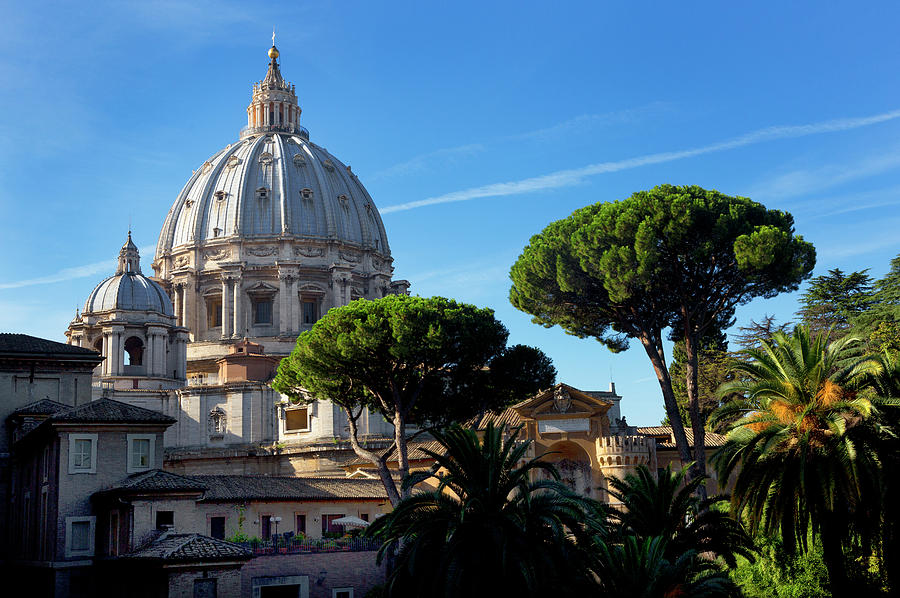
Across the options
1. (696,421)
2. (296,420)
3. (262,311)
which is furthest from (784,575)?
(262,311)

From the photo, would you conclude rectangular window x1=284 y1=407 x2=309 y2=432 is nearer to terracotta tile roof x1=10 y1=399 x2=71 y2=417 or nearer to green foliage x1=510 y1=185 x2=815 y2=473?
terracotta tile roof x1=10 y1=399 x2=71 y2=417

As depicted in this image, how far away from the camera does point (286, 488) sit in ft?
145

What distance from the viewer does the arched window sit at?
74.6 m

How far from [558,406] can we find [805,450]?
21.6m

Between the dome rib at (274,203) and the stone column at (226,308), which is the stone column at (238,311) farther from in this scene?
the dome rib at (274,203)

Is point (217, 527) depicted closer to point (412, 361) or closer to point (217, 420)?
point (412, 361)

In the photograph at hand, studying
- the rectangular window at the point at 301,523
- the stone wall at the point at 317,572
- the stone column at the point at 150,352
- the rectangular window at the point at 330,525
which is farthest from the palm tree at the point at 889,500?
the stone column at the point at 150,352

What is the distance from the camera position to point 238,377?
70.1 metres

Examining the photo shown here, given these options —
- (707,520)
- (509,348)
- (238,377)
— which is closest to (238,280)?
(238,377)

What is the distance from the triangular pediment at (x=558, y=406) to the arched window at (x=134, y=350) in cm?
3625

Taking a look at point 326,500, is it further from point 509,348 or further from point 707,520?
point 707,520

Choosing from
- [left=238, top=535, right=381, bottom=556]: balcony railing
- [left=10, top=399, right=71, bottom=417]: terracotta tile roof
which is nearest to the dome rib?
[left=10, top=399, right=71, bottom=417]: terracotta tile roof

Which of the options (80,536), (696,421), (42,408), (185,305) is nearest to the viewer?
(80,536)

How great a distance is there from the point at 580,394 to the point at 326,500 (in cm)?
1360
